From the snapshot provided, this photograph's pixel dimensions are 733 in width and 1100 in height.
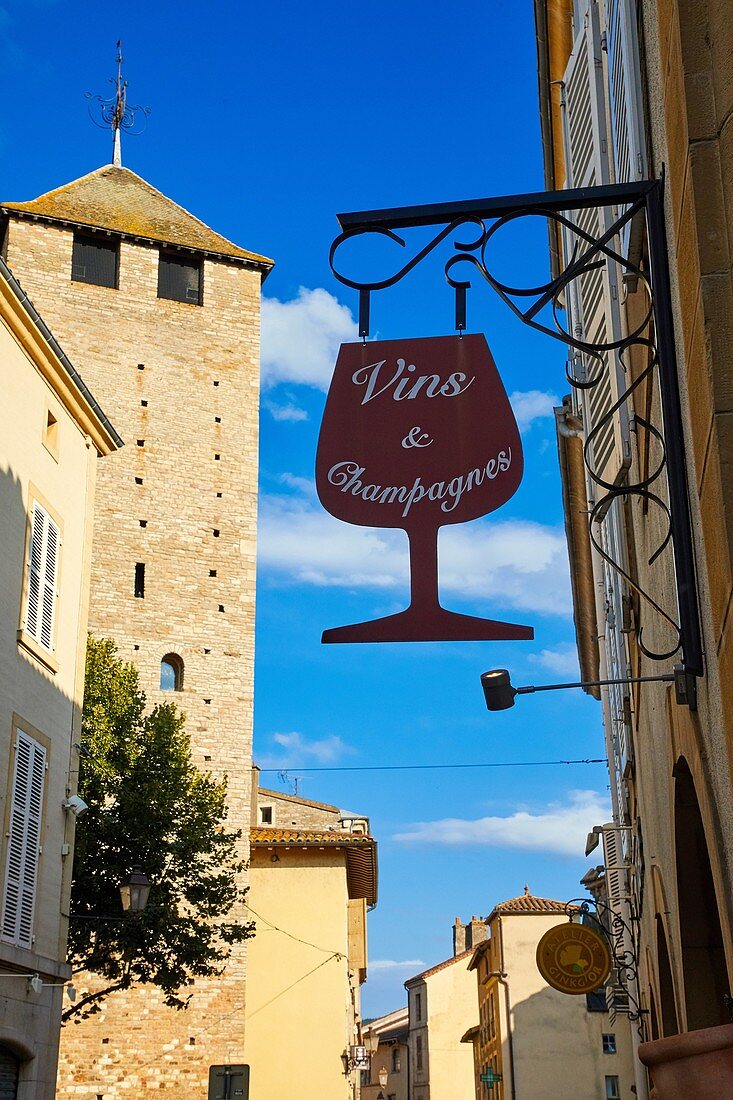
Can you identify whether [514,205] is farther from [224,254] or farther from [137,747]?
[224,254]

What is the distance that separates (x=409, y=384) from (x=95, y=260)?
98.5ft

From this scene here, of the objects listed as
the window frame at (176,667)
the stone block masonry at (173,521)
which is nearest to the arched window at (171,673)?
the window frame at (176,667)

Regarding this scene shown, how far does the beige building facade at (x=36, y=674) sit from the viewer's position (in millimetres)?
12195

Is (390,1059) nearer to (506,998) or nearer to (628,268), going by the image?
(506,998)

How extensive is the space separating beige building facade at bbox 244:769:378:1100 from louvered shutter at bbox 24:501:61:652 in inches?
627

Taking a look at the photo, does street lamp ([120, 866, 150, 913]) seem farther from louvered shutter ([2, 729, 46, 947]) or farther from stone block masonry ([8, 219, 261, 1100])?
stone block masonry ([8, 219, 261, 1100])

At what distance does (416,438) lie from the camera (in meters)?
4.49

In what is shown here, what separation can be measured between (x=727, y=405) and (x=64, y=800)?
1174 cm

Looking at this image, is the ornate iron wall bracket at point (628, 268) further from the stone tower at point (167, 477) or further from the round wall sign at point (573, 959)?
the stone tower at point (167, 477)

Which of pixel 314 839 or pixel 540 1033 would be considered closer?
pixel 314 839

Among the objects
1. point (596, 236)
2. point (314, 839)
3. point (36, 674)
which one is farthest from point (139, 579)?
point (596, 236)

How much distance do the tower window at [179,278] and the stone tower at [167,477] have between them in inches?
1.5

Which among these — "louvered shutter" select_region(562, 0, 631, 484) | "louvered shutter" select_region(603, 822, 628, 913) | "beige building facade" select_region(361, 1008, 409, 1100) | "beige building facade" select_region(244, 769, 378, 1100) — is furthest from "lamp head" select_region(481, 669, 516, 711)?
"beige building facade" select_region(361, 1008, 409, 1100)

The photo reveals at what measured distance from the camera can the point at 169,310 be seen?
108 ft
